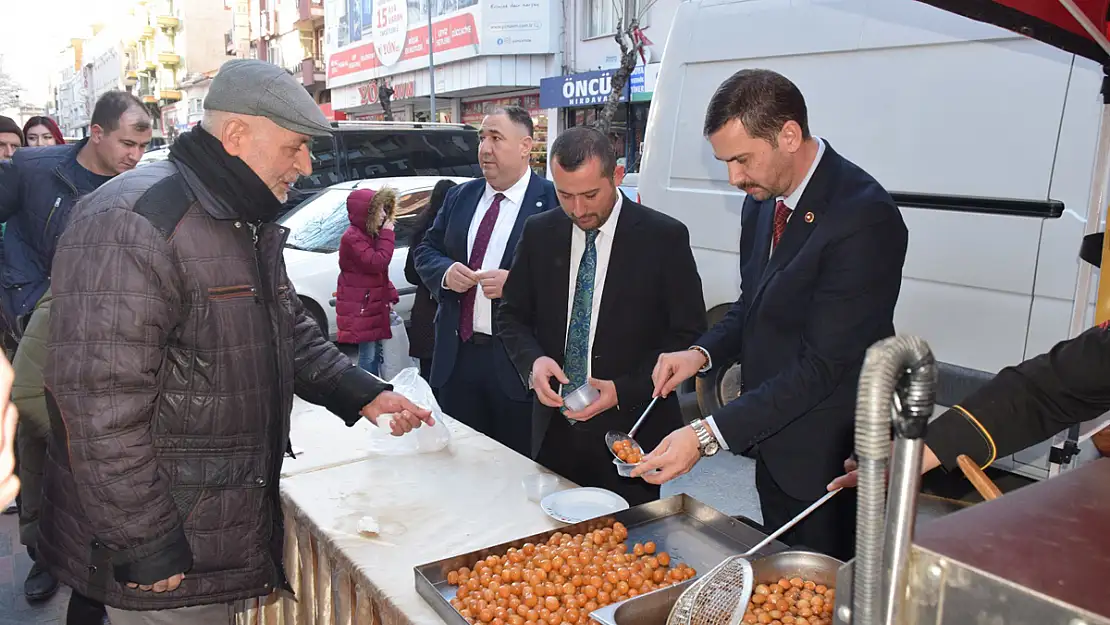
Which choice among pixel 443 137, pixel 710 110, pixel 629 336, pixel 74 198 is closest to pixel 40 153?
pixel 74 198

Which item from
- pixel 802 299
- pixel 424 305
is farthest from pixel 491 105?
pixel 802 299

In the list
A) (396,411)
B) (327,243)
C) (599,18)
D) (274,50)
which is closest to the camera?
(396,411)

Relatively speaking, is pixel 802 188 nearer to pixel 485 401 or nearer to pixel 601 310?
pixel 601 310

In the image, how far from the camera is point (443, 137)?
10250 mm

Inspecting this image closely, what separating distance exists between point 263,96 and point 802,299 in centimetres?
144

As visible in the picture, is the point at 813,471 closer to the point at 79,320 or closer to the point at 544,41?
the point at 79,320

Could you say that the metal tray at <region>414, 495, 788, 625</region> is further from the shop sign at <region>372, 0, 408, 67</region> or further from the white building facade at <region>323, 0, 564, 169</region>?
the shop sign at <region>372, 0, 408, 67</region>

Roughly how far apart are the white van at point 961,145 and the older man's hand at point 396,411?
7.68ft

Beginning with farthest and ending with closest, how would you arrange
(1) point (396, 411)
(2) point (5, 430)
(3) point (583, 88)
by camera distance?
(3) point (583, 88) < (1) point (396, 411) < (2) point (5, 430)

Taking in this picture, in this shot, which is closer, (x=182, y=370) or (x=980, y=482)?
(x=980, y=482)

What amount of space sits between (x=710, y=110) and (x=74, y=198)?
300cm

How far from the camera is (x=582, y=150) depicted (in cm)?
270

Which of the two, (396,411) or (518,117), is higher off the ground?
(518,117)

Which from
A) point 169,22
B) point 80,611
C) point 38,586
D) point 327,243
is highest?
point 169,22
